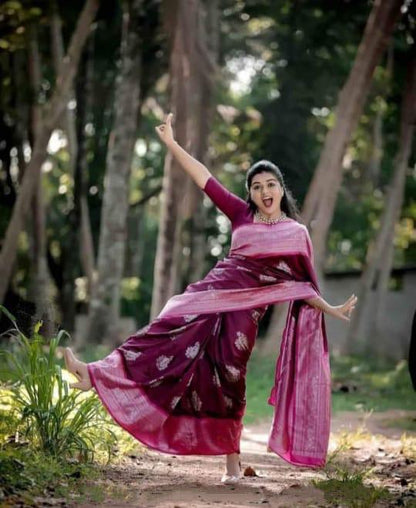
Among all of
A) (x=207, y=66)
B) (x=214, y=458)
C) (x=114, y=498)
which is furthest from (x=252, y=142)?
(x=114, y=498)

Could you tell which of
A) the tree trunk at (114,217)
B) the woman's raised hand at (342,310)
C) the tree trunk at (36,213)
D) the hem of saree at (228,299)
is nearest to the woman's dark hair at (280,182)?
the hem of saree at (228,299)

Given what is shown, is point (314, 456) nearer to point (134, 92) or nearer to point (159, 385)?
point (159, 385)

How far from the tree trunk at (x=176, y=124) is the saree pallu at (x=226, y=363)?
7154mm

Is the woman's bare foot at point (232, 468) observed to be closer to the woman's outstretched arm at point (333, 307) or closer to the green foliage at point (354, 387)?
the woman's outstretched arm at point (333, 307)

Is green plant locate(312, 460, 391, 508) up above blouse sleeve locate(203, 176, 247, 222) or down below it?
below

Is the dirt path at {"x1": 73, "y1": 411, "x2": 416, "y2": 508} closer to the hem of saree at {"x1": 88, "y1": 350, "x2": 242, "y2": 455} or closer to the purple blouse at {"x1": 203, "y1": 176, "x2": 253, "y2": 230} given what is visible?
the hem of saree at {"x1": 88, "y1": 350, "x2": 242, "y2": 455}

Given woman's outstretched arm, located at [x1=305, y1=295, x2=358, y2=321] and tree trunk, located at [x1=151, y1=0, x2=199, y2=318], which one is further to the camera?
tree trunk, located at [x1=151, y1=0, x2=199, y2=318]

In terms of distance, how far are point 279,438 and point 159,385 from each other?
81cm

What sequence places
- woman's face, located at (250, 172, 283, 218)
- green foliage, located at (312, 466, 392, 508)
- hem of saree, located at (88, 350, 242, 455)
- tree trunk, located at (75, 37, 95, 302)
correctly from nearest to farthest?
green foliage, located at (312, 466, 392, 508), hem of saree, located at (88, 350, 242, 455), woman's face, located at (250, 172, 283, 218), tree trunk, located at (75, 37, 95, 302)

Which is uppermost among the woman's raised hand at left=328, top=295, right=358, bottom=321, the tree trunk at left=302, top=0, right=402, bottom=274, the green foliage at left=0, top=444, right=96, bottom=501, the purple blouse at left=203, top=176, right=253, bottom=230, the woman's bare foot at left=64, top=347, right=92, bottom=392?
the tree trunk at left=302, top=0, right=402, bottom=274

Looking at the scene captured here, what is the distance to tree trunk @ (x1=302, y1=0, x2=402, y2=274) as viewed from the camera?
13.2 m

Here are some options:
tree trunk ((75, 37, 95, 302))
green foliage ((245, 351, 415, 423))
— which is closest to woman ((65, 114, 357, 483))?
green foliage ((245, 351, 415, 423))

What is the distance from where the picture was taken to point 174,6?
12.2 metres

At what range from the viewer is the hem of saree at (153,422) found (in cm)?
489
